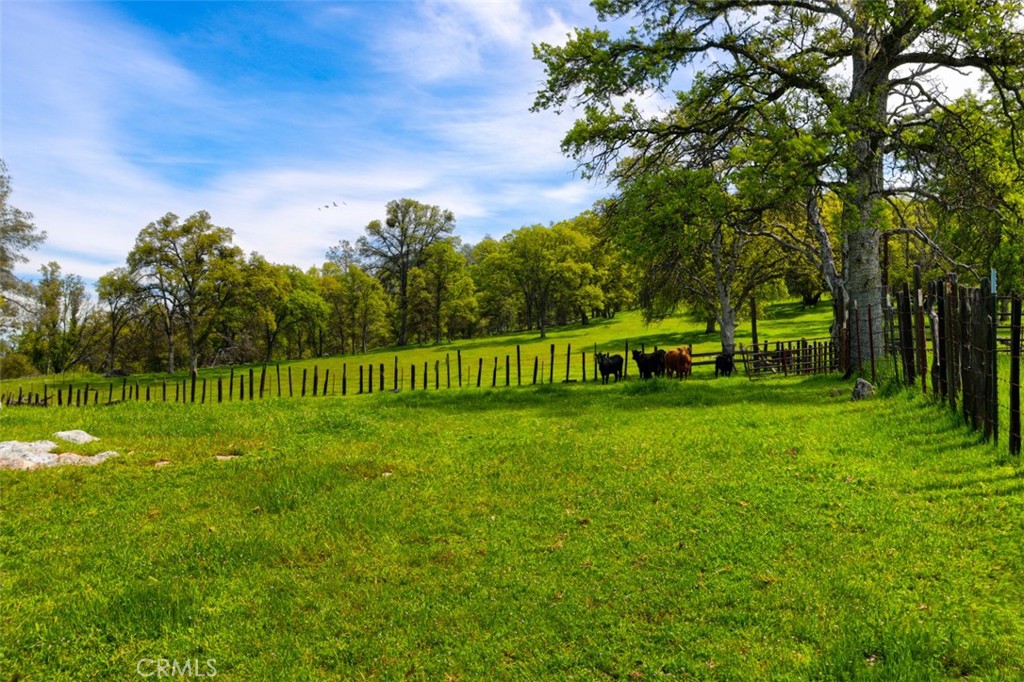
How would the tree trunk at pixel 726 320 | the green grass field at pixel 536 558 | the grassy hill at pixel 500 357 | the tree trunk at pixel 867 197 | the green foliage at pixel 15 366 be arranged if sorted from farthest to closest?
the green foliage at pixel 15 366 < the grassy hill at pixel 500 357 < the tree trunk at pixel 726 320 < the tree trunk at pixel 867 197 < the green grass field at pixel 536 558

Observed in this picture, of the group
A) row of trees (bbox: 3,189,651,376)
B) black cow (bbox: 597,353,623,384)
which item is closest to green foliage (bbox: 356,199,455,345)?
row of trees (bbox: 3,189,651,376)

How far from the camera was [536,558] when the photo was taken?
661cm

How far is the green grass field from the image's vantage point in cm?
473

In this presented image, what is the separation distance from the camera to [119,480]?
9.55 m

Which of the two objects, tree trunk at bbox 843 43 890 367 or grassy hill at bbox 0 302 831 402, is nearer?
tree trunk at bbox 843 43 890 367

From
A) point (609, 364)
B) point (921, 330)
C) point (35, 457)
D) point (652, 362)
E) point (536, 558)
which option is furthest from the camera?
point (609, 364)

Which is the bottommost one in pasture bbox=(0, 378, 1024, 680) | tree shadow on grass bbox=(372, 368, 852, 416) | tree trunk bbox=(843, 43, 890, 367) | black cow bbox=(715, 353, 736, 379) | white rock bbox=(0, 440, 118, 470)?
pasture bbox=(0, 378, 1024, 680)

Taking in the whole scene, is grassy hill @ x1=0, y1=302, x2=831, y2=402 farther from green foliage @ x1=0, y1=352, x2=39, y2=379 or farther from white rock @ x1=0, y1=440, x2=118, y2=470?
white rock @ x1=0, y1=440, x2=118, y2=470

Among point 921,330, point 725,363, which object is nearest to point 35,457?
point 921,330

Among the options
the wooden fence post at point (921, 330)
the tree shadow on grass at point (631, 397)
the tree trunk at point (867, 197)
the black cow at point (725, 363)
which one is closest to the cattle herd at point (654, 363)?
the black cow at point (725, 363)

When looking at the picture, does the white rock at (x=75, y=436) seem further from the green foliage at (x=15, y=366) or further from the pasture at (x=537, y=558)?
the green foliage at (x=15, y=366)

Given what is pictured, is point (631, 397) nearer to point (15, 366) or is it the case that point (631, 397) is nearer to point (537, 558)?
point (537, 558)

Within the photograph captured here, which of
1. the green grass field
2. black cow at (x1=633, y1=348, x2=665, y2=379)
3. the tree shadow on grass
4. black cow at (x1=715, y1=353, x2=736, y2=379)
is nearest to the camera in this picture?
the green grass field

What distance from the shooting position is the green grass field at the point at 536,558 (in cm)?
473
